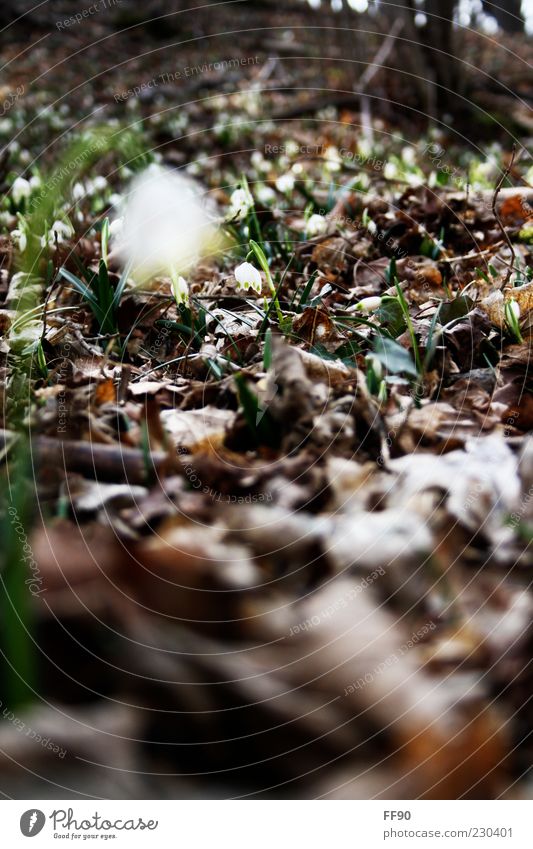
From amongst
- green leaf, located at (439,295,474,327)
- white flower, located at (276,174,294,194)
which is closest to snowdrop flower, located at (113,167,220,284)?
white flower, located at (276,174,294,194)

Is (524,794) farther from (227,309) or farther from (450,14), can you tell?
(450,14)

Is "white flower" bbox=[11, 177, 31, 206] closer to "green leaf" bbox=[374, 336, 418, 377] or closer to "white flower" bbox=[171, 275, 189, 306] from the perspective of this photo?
"white flower" bbox=[171, 275, 189, 306]

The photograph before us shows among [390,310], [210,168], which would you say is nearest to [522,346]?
[390,310]

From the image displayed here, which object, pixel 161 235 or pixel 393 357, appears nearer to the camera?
pixel 393 357

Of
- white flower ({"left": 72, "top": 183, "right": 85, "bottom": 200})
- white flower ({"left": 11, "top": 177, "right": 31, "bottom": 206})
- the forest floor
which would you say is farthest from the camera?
white flower ({"left": 72, "top": 183, "right": 85, "bottom": 200})

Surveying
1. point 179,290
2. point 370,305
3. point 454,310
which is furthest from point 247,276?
point 454,310

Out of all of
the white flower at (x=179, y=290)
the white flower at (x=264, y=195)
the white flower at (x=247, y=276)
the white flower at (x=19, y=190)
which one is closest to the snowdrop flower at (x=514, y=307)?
the white flower at (x=247, y=276)

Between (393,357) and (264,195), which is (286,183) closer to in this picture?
(264,195)
